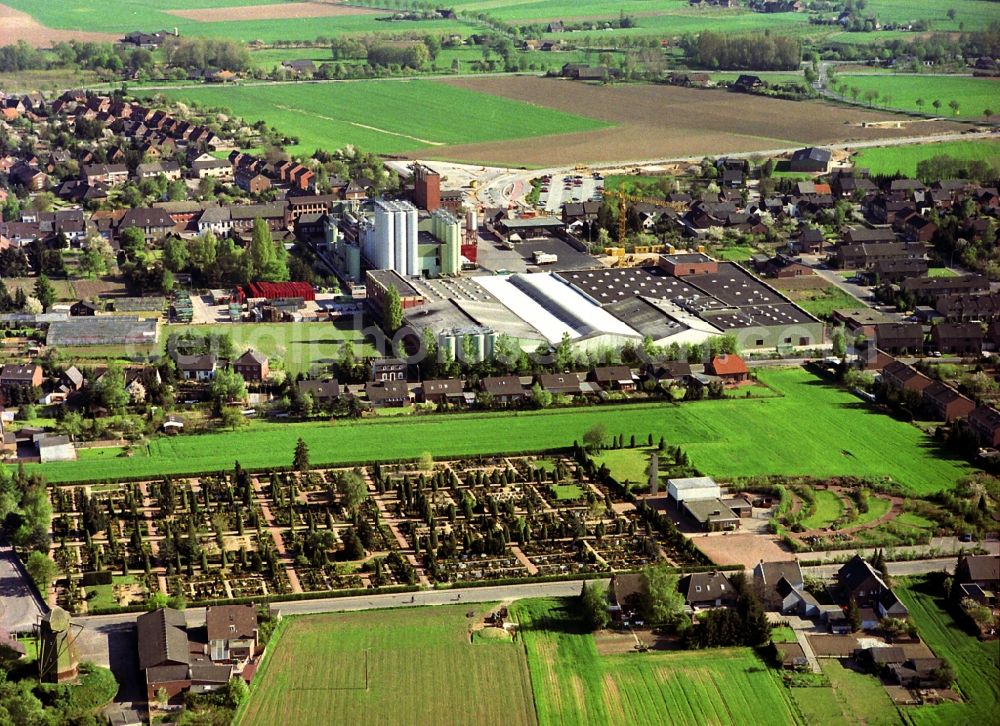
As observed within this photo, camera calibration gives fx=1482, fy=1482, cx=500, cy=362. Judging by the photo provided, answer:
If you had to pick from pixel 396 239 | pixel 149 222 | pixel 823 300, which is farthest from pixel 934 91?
pixel 149 222

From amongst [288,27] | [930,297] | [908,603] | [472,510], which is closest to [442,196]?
[930,297]

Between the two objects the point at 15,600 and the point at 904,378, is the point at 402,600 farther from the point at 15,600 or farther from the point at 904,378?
the point at 904,378

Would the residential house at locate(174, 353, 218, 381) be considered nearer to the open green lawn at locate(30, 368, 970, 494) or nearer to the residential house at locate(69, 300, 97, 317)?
the open green lawn at locate(30, 368, 970, 494)

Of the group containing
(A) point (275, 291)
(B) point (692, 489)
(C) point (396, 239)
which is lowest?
(B) point (692, 489)

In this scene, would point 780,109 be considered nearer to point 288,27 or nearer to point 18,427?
point 288,27

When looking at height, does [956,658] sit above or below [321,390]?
below

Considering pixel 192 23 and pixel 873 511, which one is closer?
pixel 873 511

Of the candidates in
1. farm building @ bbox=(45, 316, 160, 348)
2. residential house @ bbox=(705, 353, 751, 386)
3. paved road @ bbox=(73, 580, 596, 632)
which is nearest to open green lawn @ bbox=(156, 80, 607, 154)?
farm building @ bbox=(45, 316, 160, 348)
